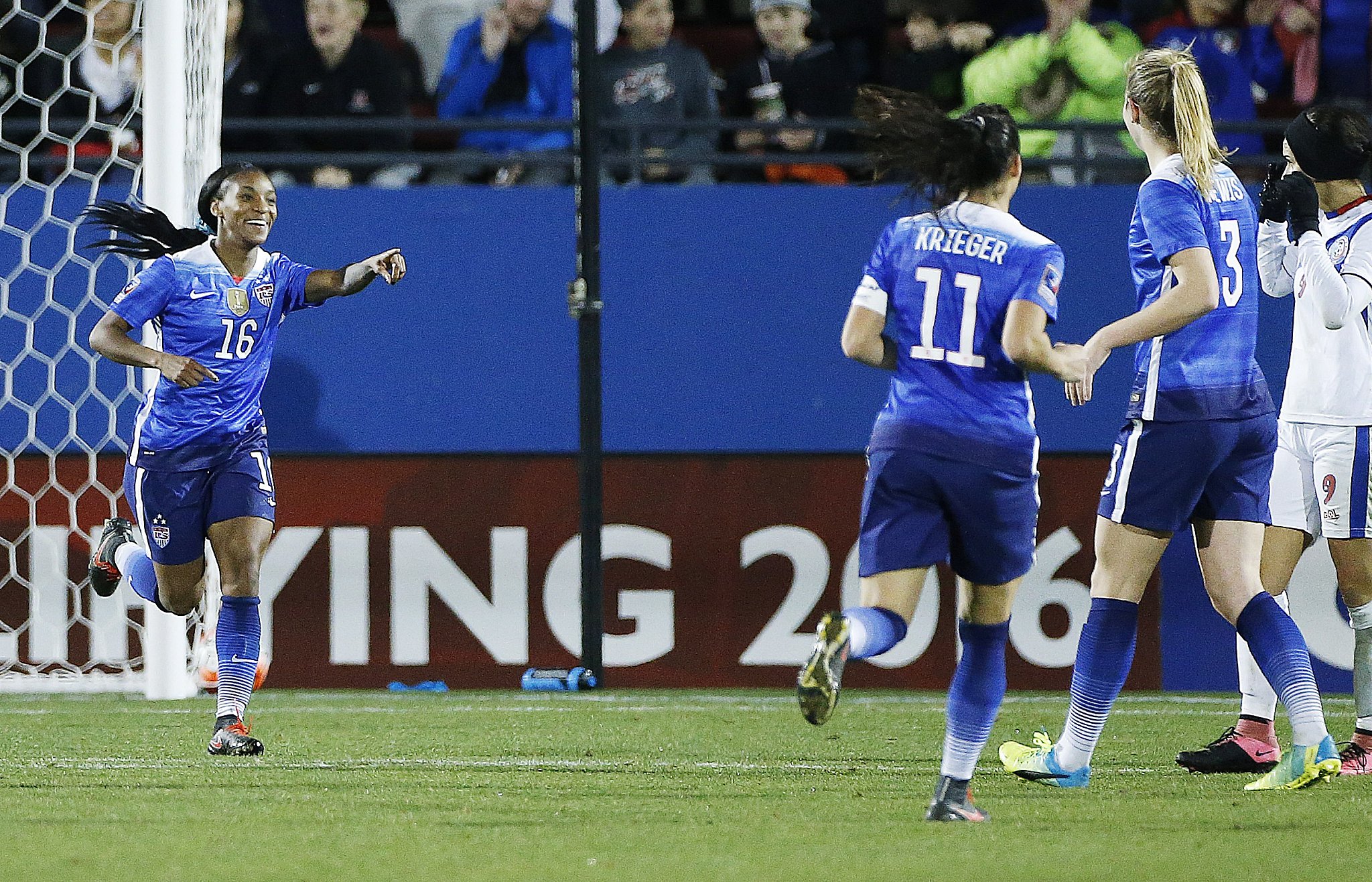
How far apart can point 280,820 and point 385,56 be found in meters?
5.46

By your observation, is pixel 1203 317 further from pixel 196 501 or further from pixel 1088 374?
pixel 196 501

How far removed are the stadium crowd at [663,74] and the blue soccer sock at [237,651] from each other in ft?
10.5

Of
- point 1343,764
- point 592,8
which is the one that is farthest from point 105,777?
point 592,8

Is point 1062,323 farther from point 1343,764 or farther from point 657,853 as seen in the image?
point 657,853

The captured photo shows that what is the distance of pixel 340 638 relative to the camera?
805cm

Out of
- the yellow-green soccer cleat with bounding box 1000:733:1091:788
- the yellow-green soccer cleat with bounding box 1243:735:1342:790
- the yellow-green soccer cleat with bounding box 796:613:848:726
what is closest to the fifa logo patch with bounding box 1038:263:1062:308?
the yellow-green soccer cleat with bounding box 796:613:848:726

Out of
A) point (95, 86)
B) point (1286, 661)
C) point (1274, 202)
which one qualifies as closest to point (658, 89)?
point (95, 86)

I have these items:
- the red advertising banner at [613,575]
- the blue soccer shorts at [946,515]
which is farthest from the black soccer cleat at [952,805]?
the red advertising banner at [613,575]

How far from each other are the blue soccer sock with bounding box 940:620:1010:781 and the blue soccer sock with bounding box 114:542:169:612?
9.93ft

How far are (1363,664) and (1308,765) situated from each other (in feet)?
2.69

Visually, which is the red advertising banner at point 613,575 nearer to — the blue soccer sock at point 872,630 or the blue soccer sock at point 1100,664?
the blue soccer sock at point 1100,664

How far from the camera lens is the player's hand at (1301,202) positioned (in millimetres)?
4816

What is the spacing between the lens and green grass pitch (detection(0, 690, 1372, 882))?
3574 millimetres

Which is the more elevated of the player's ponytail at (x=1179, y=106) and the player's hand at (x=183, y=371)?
the player's ponytail at (x=1179, y=106)
